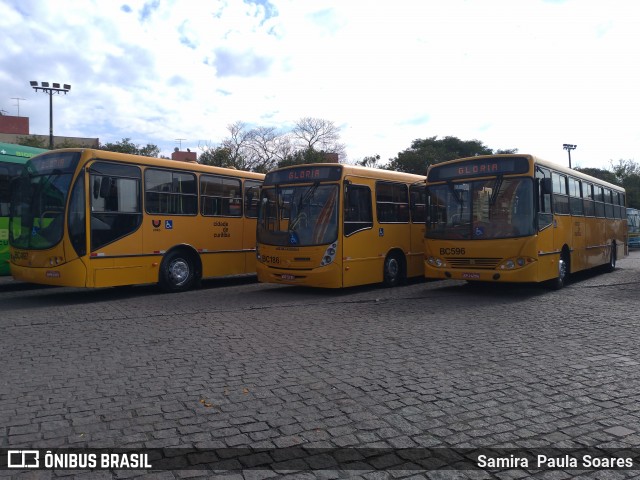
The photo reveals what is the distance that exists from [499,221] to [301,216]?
14.4 feet

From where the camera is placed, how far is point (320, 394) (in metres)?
5.31

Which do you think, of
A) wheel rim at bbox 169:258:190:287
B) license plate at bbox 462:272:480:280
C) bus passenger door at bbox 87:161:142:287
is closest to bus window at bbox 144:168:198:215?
bus passenger door at bbox 87:161:142:287

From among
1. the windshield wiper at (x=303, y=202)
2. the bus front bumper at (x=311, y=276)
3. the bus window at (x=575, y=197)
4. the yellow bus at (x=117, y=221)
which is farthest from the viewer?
the bus window at (x=575, y=197)

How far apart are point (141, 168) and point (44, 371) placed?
7444 mm

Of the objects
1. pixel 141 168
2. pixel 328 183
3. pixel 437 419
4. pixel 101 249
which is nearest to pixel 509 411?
pixel 437 419

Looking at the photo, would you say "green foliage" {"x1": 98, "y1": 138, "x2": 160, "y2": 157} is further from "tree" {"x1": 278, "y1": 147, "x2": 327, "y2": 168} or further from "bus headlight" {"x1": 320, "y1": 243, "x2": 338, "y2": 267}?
"bus headlight" {"x1": 320, "y1": 243, "x2": 338, "y2": 267}

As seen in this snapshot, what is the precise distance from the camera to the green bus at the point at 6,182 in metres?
13.9

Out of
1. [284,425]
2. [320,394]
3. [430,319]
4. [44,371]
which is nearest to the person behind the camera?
[284,425]

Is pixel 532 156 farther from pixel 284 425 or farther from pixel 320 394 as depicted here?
pixel 284 425

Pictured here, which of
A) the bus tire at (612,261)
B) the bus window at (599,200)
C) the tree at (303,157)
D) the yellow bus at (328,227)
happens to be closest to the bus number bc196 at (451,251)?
the yellow bus at (328,227)

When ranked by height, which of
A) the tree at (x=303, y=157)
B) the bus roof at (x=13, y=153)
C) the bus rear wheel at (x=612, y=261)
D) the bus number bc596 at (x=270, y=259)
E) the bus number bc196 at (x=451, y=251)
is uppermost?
the tree at (x=303, y=157)

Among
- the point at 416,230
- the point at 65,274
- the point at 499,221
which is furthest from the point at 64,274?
the point at 499,221

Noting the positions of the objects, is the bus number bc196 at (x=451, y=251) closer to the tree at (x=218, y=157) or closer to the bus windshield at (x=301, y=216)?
the bus windshield at (x=301, y=216)

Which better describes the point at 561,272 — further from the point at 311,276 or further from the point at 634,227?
the point at 634,227
